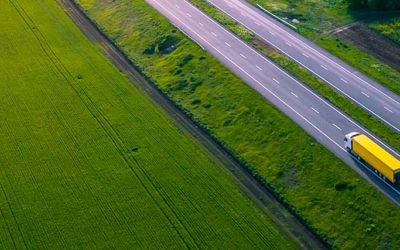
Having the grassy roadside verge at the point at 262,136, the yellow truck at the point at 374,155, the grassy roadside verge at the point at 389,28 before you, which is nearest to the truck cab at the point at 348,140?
the yellow truck at the point at 374,155

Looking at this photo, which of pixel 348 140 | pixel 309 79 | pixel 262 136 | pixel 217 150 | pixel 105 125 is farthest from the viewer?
pixel 309 79

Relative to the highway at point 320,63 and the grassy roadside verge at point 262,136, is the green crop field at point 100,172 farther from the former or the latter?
the highway at point 320,63

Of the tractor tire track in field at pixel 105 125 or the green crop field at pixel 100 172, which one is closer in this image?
the green crop field at pixel 100 172

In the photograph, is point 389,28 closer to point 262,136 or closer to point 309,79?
point 309,79

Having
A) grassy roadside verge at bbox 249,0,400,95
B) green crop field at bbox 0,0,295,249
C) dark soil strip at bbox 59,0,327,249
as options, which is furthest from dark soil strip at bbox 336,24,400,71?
green crop field at bbox 0,0,295,249

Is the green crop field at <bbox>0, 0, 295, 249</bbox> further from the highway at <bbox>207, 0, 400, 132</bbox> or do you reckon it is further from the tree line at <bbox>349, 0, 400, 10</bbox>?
the tree line at <bbox>349, 0, 400, 10</bbox>

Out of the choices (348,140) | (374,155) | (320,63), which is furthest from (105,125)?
(374,155)

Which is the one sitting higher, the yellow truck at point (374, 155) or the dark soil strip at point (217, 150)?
the yellow truck at point (374, 155)

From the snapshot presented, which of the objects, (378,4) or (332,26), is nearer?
(332,26)
